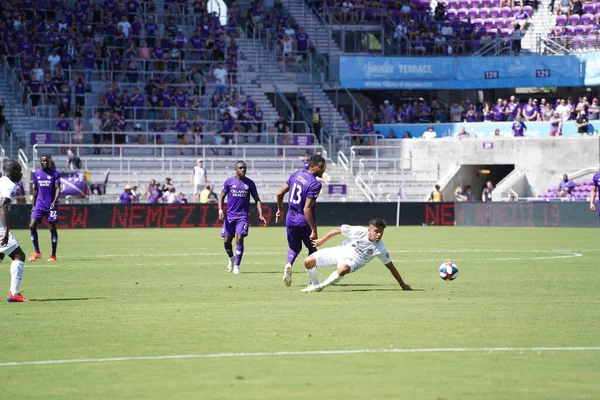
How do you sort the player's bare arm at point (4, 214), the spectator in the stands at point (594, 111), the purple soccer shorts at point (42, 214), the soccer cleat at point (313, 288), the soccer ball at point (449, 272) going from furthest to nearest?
the spectator in the stands at point (594, 111) < the purple soccer shorts at point (42, 214) < the soccer ball at point (449, 272) < the soccer cleat at point (313, 288) < the player's bare arm at point (4, 214)

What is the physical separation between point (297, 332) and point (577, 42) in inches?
1892

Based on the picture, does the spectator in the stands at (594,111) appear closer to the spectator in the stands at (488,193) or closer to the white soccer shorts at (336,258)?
the spectator in the stands at (488,193)

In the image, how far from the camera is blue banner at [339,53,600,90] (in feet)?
185

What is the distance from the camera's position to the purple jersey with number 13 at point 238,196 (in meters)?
20.7

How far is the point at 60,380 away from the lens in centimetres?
932

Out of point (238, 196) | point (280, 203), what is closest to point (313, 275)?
point (280, 203)

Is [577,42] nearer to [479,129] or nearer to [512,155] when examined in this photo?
[479,129]

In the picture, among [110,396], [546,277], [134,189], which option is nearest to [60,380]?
[110,396]

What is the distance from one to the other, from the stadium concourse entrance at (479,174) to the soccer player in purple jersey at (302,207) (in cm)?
3485

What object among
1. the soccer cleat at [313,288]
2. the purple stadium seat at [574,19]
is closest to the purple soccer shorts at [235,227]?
the soccer cleat at [313,288]

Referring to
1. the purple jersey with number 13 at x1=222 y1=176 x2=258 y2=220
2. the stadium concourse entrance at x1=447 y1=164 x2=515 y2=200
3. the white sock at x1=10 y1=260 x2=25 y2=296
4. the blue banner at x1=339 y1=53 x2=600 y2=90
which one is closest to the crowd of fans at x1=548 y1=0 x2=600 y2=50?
the blue banner at x1=339 y1=53 x2=600 y2=90

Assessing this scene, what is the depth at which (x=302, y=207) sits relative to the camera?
17.1 metres

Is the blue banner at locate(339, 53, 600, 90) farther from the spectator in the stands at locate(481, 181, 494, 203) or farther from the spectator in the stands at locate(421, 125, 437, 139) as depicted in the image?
the spectator in the stands at locate(481, 181, 494, 203)

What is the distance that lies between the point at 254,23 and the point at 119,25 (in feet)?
26.6
